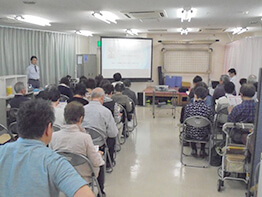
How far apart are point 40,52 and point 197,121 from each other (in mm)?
6387

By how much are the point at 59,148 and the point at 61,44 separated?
7705mm

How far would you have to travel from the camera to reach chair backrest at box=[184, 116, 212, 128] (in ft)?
11.7

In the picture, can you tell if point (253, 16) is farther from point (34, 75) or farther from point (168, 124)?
point (34, 75)

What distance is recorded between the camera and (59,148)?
2.16 meters

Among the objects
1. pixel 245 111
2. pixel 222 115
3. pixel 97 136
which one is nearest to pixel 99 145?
pixel 97 136

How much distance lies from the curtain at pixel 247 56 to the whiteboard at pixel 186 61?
1.27 m

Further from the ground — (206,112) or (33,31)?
(33,31)

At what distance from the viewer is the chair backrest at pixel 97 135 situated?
Result: 9.46ft

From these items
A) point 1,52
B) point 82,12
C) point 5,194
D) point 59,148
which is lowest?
point 59,148

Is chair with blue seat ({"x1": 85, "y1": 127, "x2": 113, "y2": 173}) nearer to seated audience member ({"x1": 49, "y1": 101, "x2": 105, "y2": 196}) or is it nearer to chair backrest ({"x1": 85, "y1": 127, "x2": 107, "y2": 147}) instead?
chair backrest ({"x1": 85, "y1": 127, "x2": 107, "y2": 147})

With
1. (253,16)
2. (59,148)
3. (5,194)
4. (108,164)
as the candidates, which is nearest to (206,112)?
(108,164)

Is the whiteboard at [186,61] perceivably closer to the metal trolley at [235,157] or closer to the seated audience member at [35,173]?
the metal trolley at [235,157]

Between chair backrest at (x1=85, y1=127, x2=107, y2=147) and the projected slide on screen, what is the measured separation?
211 inches

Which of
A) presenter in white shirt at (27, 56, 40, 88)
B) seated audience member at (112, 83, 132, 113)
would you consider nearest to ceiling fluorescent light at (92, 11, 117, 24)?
seated audience member at (112, 83, 132, 113)
